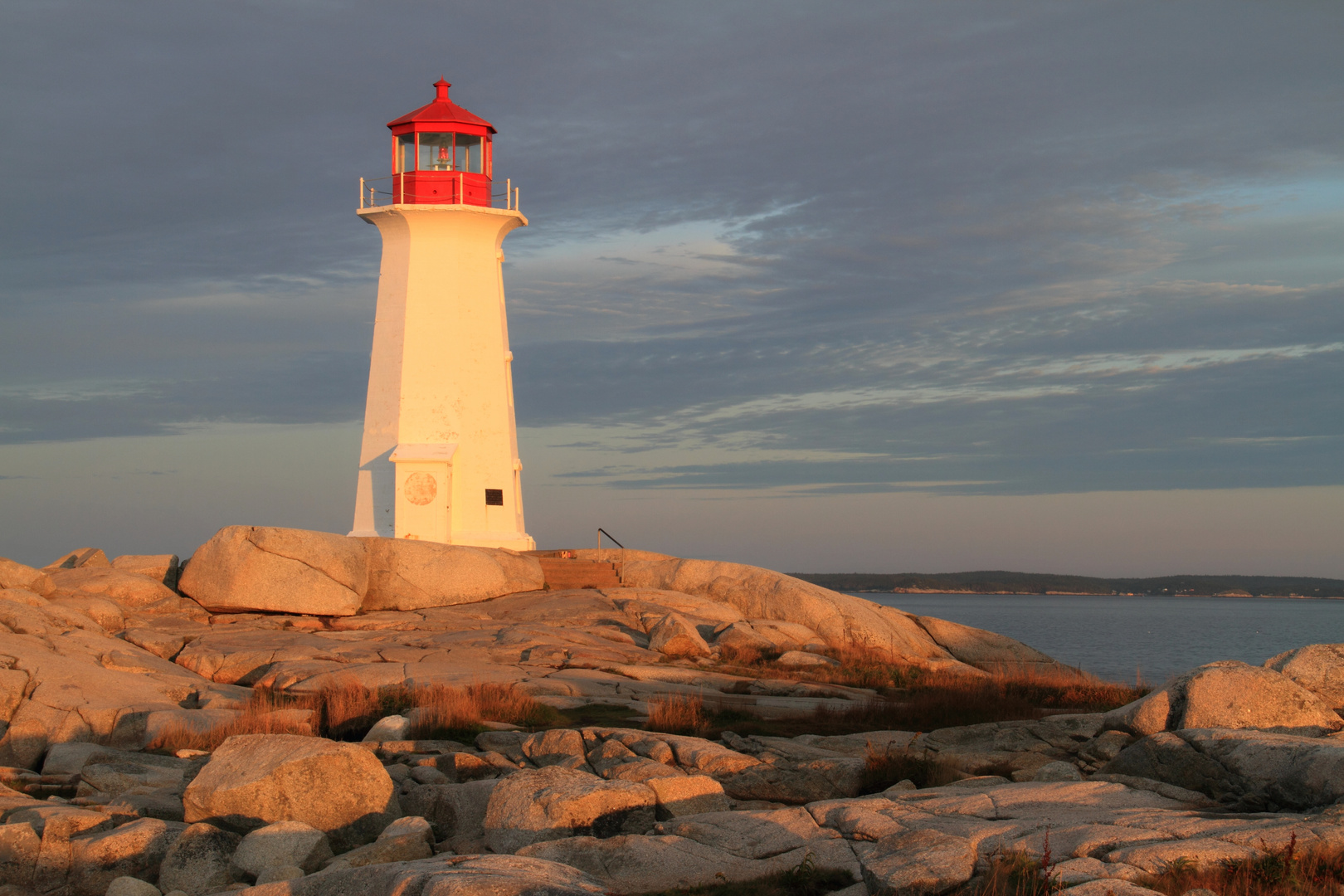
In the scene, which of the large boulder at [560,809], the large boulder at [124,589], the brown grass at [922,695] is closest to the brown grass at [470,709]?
the brown grass at [922,695]

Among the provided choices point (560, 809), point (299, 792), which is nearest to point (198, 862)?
point (299, 792)

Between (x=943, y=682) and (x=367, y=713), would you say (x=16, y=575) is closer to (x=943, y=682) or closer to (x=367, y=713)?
(x=367, y=713)

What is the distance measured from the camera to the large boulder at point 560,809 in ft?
26.5

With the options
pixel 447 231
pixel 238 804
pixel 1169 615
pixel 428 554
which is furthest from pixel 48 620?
pixel 1169 615

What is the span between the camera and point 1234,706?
1107cm

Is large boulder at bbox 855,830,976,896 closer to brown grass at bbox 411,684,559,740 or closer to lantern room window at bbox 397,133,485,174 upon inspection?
brown grass at bbox 411,684,559,740

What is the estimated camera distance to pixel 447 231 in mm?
30109

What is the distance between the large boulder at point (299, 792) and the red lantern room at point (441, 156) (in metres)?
23.0

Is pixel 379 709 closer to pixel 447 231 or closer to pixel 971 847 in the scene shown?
pixel 971 847

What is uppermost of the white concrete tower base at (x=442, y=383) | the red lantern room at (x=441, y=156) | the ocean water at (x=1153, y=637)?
the red lantern room at (x=441, y=156)

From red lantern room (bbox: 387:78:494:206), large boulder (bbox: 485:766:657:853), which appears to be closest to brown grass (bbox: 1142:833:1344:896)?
large boulder (bbox: 485:766:657:853)

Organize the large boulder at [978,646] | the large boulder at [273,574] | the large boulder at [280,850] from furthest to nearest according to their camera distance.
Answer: the large boulder at [978,646], the large boulder at [273,574], the large boulder at [280,850]

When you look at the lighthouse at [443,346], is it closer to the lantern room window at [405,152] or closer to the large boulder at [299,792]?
the lantern room window at [405,152]

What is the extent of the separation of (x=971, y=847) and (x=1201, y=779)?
3.82 metres
